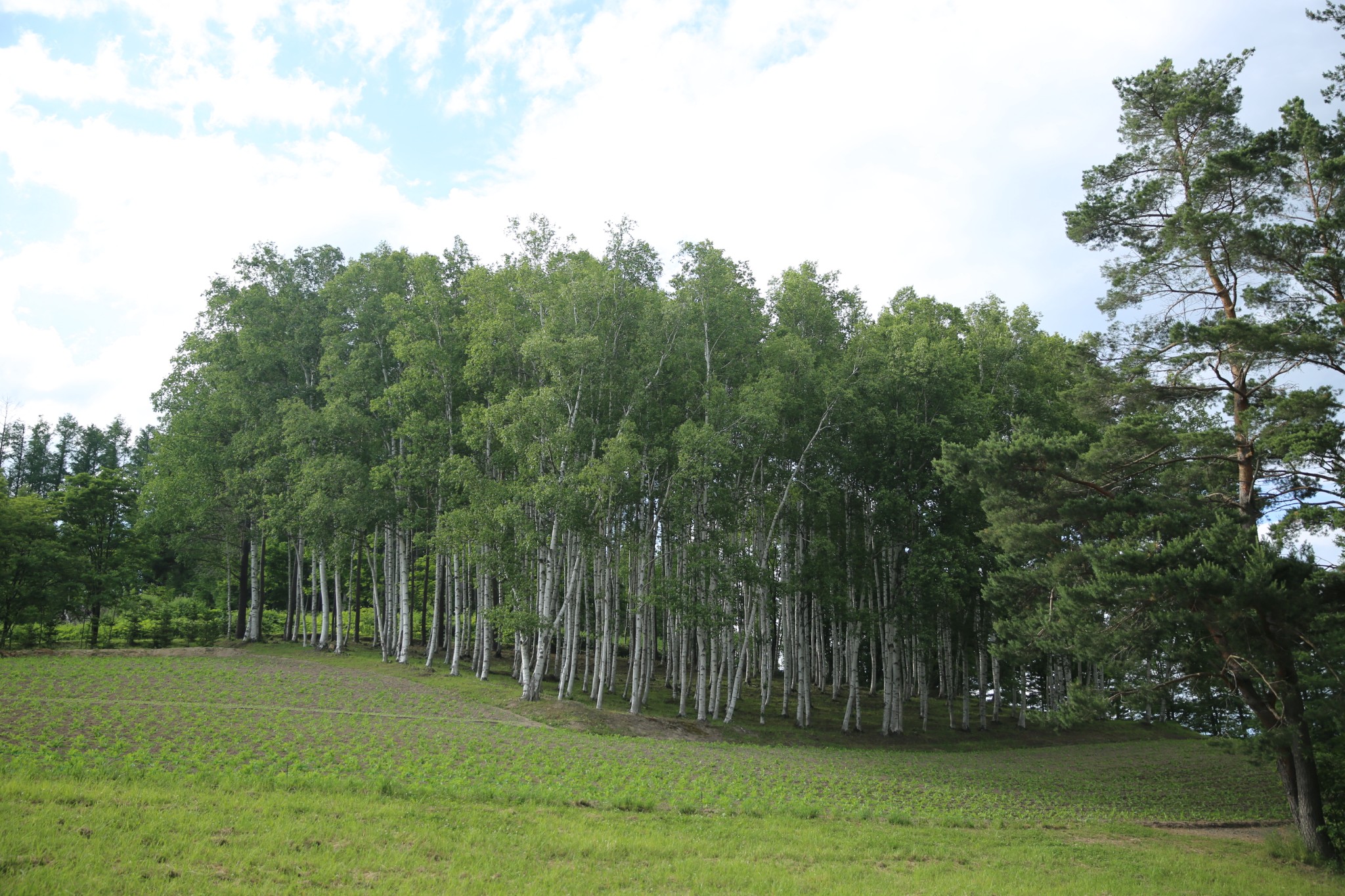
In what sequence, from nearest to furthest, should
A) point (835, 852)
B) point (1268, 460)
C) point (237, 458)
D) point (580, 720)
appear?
1. point (835, 852)
2. point (1268, 460)
3. point (580, 720)
4. point (237, 458)

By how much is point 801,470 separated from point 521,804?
17.5 m

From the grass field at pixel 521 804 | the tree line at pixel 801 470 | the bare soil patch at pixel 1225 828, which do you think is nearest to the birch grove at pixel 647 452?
the tree line at pixel 801 470

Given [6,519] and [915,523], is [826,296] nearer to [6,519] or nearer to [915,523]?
[915,523]

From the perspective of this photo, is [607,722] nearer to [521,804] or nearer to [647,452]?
[647,452]

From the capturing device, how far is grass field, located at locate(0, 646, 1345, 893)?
7746mm

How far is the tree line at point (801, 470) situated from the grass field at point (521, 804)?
2.24 metres

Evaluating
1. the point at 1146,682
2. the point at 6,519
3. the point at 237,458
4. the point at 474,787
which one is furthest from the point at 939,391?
the point at 6,519

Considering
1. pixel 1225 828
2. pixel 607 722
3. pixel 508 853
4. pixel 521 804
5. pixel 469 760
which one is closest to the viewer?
pixel 508 853

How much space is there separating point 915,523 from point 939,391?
4.57 metres

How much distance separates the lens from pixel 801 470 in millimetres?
26781

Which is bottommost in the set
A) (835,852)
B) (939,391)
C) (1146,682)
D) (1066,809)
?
(1066,809)

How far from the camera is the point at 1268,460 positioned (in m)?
12.6

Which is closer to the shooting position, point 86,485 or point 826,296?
point 826,296

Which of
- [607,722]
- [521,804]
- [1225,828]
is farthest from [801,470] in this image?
[521,804]
